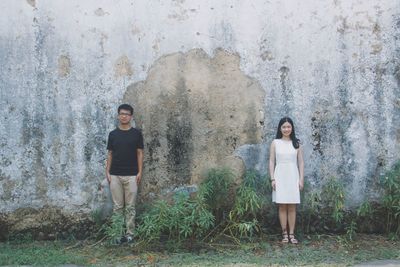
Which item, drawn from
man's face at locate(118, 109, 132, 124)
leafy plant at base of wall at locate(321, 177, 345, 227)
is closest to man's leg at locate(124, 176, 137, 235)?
man's face at locate(118, 109, 132, 124)

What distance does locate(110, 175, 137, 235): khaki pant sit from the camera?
18.1 feet

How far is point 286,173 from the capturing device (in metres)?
5.50

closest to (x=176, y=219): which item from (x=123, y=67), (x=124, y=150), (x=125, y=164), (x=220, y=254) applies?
(x=220, y=254)

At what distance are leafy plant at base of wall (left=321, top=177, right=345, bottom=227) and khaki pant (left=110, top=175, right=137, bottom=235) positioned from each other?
223 centimetres

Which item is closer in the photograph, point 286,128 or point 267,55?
point 286,128

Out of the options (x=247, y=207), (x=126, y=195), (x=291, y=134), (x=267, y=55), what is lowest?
(x=247, y=207)

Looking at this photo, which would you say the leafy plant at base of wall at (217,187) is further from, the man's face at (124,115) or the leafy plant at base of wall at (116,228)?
the man's face at (124,115)

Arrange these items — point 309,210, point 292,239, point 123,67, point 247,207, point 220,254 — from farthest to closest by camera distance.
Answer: point 309,210 < point 123,67 < point 292,239 < point 247,207 < point 220,254

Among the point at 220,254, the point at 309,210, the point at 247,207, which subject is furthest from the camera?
the point at 309,210

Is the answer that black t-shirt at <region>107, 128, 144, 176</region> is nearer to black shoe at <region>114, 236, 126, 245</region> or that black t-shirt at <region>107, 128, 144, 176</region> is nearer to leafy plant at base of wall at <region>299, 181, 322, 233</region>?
black shoe at <region>114, 236, 126, 245</region>

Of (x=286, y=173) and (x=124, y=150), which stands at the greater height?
(x=124, y=150)

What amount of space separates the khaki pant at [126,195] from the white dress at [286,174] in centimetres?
161

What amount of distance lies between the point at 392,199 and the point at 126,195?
3.03 metres

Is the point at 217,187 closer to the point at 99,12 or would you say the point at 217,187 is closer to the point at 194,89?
the point at 194,89
